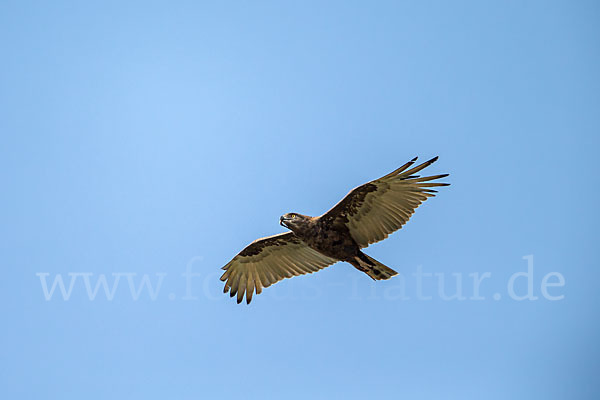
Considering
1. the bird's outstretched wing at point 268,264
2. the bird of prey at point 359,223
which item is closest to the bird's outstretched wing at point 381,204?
the bird of prey at point 359,223

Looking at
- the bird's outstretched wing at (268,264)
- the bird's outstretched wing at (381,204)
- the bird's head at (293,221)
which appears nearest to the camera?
the bird's outstretched wing at (381,204)

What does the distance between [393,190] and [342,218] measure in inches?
48.5

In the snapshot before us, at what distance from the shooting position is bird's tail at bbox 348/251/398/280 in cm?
1498

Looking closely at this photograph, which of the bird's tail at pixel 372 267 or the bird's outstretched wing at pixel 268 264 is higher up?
the bird's outstretched wing at pixel 268 264

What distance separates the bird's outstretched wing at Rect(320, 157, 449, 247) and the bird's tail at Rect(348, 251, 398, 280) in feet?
1.23

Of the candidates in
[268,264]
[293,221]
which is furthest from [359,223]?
[268,264]

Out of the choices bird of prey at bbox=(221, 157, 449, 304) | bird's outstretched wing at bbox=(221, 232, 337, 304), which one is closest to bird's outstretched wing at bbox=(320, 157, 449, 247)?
bird of prey at bbox=(221, 157, 449, 304)

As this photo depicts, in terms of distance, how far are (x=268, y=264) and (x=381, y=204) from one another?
11.0ft

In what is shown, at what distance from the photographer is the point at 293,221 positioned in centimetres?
1502

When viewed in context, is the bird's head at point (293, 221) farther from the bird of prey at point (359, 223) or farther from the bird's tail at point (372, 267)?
the bird's tail at point (372, 267)

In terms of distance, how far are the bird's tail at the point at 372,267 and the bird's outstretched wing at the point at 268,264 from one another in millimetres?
1238

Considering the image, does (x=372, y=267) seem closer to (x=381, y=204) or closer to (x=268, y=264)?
(x=381, y=204)

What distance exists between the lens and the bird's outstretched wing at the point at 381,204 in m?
14.5

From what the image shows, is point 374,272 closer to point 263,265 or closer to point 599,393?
point 263,265
